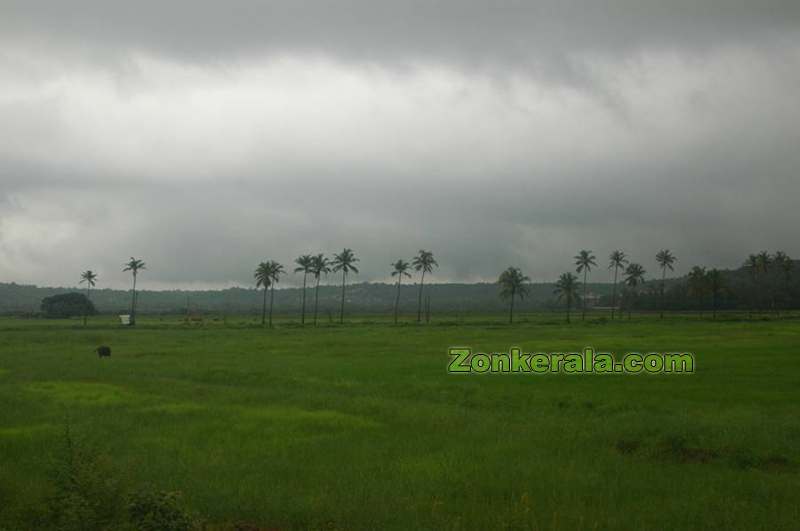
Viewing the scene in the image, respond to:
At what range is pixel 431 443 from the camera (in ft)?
57.5

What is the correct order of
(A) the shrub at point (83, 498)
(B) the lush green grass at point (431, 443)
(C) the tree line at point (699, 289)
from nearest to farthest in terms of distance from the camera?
(A) the shrub at point (83, 498) → (B) the lush green grass at point (431, 443) → (C) the tree line at point (699, 289)

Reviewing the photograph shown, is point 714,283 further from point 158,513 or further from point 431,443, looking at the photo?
point 158,513

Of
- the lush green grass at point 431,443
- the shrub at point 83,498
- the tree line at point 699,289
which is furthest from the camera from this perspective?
the tree line at point 699,289

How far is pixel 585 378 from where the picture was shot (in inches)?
1206

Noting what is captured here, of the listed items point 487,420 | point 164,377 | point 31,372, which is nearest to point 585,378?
point 487,420

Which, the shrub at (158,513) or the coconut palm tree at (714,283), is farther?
the coconut palm tree at (714,283)

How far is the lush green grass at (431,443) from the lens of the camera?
39.7 feet

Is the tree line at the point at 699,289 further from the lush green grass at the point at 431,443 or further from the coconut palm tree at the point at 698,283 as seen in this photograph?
the lush green grass at the point at 431,443

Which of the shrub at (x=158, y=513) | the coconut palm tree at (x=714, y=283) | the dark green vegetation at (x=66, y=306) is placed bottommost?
the dark green vegetation at (x=66, y=306)

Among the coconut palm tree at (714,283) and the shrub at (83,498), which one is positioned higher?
the coconut palm tree at (714,283)

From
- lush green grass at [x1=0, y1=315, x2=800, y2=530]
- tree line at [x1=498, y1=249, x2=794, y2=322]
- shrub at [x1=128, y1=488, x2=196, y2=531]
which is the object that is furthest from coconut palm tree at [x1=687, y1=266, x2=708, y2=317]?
shrub at [x1=128, y1=488, x2=196, y2=531]

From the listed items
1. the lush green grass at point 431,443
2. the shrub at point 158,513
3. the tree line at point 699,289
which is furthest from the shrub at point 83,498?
the tree line at point 699,289

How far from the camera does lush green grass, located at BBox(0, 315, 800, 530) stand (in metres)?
12.1

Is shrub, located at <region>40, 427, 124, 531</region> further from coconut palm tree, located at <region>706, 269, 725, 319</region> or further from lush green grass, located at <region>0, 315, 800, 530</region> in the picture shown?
coconut palm tree, located at <region>706, 269, 725, 319</region>
